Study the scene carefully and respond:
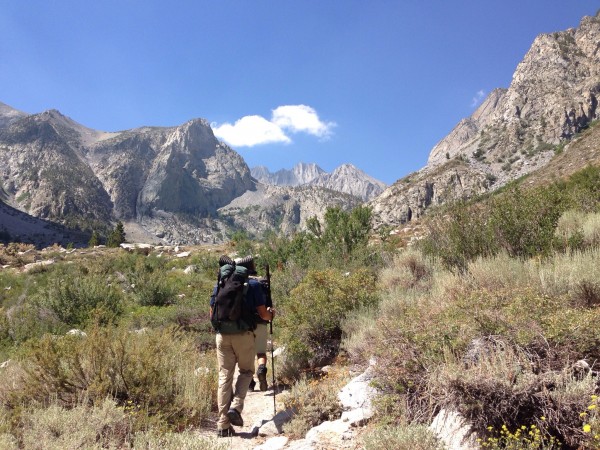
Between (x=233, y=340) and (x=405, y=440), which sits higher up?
(x=233, y=340)

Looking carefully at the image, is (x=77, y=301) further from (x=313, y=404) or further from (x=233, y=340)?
(x=313, y=404)

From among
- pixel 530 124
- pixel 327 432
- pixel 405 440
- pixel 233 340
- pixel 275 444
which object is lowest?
pixel 275 444

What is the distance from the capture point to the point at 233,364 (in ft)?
16.1

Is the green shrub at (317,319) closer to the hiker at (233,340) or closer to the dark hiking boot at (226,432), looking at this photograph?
the hiker at (233,340)

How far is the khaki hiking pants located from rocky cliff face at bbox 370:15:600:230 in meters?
75.3

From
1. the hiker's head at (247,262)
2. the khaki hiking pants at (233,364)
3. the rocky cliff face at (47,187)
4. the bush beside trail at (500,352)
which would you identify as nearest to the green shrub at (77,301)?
the hiker's head at (247,262)

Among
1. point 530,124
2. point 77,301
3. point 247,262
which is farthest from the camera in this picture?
point 530,124

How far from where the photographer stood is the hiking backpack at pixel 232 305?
186 inches

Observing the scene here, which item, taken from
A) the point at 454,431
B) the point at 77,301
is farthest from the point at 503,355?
the point at 77,301

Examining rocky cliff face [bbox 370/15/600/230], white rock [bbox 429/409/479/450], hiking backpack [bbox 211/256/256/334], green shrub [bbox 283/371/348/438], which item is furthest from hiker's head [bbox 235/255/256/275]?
Answer: rocky cliff face [bbox 370/15/600/230]

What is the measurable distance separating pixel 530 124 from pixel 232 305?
111 m

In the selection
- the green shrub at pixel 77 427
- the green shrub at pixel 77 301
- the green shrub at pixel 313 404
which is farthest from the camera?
the green shrub at pixel 77 301

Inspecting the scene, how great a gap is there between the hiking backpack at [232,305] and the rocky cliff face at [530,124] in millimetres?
75378

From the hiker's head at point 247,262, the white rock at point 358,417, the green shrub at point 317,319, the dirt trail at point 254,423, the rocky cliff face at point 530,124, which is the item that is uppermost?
the rocky cliff face at point 530,124
